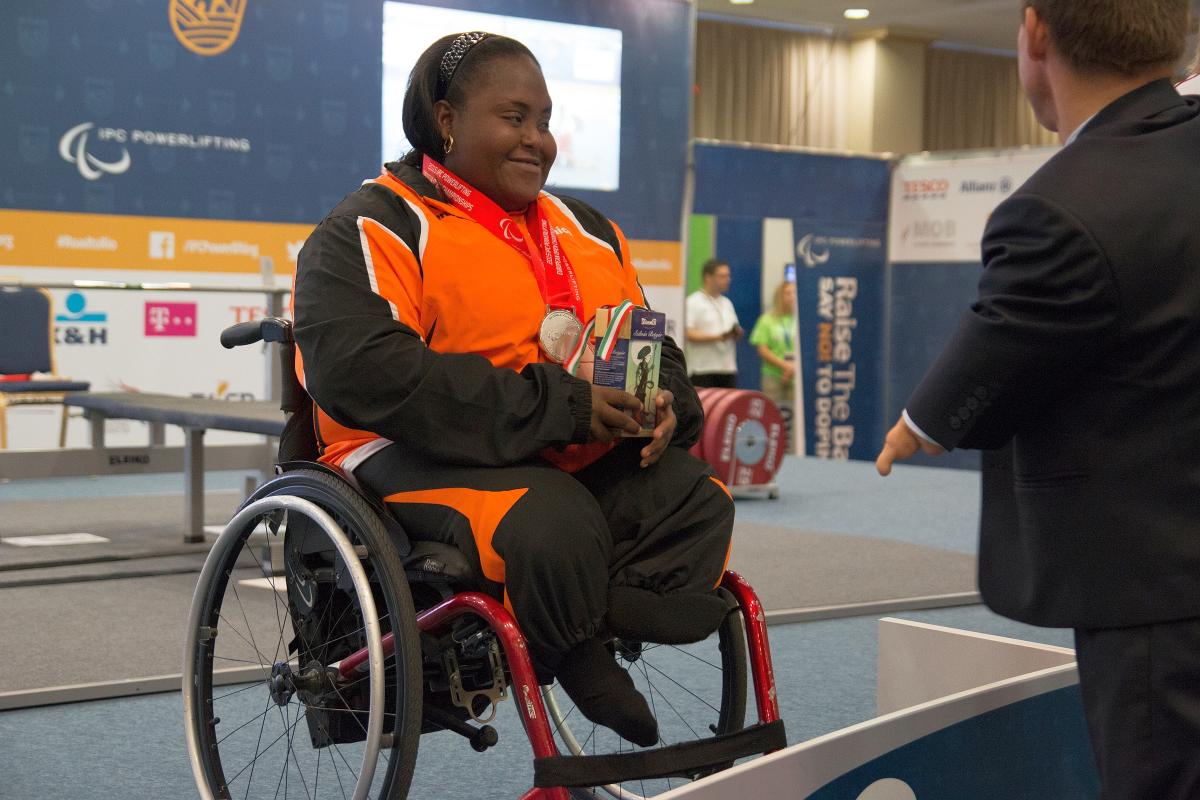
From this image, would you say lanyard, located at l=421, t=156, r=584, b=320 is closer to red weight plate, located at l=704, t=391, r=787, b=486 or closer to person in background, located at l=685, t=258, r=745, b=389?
red weight plate, located at l=704, t=391, r=787, b=486

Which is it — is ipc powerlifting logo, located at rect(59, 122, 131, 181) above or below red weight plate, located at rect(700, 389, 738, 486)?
above

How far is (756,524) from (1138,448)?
173 inches

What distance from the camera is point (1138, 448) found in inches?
52.0

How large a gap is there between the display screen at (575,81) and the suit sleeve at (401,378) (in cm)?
613

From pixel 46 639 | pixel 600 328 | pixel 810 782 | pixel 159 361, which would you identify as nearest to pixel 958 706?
pixel 810 782

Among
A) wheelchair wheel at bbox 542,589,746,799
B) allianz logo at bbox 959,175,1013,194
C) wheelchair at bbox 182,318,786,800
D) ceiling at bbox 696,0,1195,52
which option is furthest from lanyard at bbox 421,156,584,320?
ceiling at bbox 696,0,1195,52

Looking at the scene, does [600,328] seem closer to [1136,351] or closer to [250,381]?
[1136,351]

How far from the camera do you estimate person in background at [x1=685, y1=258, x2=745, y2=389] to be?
840cm

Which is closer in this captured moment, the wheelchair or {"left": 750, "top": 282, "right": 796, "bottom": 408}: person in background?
the wheelchair

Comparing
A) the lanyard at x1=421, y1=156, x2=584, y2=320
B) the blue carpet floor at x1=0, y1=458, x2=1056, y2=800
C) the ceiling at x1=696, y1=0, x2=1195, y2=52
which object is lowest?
the blue carpet floor at x1=0, y1=458, x2=1056, y2=800

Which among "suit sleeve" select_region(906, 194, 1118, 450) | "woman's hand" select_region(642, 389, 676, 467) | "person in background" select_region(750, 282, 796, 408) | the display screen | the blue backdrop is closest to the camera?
"suit sleeve" select_region(906, 194, 1118, 450)

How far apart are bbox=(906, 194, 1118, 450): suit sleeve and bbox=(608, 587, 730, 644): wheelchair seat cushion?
446mm

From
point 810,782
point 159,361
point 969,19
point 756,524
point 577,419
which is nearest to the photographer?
point 810,782

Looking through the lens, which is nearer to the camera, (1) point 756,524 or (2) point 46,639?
(2) point 46,639
